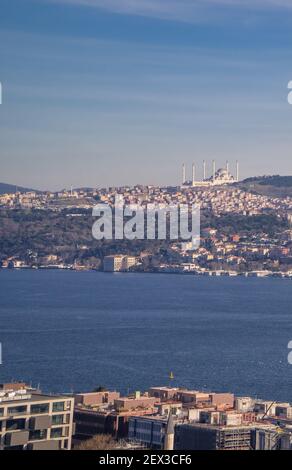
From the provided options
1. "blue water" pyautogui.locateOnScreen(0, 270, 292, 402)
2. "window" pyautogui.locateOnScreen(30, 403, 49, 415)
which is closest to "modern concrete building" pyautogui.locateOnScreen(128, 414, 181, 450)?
"window" pyautogui.locateOnScreen(30, 403, 49, 415)

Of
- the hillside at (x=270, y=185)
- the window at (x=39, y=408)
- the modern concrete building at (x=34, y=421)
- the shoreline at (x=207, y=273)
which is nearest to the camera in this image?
the modern concrete building at (x=34, y=421)

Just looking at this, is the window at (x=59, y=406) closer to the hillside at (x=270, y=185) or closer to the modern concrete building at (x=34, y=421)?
the modern concrete building at (x=34, y=421)

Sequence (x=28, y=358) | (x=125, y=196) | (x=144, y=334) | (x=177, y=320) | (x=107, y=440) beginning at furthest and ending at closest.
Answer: (x=125, y=196), (x=177, y=320), (x=144, y=334), (x=28, y=358), (x=107, y=440)

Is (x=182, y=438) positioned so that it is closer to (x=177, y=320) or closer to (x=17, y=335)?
(x=17, y=335)

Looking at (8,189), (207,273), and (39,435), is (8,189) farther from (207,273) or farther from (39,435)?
(39,435)

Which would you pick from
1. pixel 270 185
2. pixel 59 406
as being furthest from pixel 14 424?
pixel 270 185

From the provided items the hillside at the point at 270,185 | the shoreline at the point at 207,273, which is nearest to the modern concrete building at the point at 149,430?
the shoreline at the point at 207,273

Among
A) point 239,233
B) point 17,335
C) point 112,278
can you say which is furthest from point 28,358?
point 239,233
